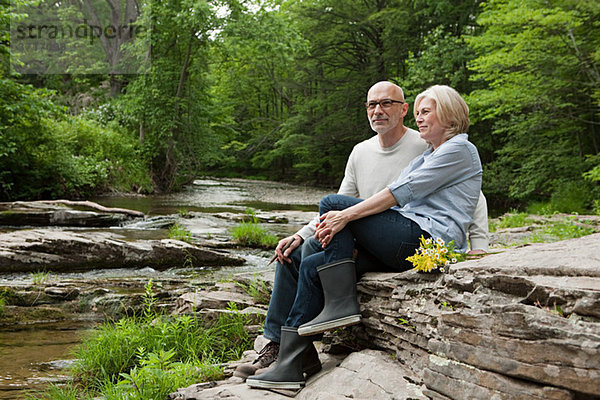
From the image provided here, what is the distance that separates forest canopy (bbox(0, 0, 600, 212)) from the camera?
38.5 ft

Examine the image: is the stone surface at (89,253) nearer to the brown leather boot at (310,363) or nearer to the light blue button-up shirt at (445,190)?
the brown leather boot at (310,363)

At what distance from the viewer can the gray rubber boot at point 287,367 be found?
270 centimetres

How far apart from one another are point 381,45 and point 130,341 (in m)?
24.7

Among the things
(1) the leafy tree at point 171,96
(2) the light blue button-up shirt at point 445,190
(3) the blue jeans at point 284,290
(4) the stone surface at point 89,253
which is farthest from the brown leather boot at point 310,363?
(1) the leafy tree at point 171,96

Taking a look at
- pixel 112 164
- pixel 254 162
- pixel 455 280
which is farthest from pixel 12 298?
pixel 254 162

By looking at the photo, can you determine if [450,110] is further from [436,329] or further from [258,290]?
[258,290]

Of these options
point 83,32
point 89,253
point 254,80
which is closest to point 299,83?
point 254,80

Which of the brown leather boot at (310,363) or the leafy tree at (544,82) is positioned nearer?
the brown leather boot at (310,363)

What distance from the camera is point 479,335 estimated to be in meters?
2.05

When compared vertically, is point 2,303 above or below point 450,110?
below

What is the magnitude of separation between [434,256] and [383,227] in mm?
329

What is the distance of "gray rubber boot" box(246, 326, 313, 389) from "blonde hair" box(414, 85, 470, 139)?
4.64ft

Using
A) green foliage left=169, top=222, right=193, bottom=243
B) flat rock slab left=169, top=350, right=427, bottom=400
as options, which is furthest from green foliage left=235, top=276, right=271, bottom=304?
green foliage left=169, top=222, right=193, bottom=243

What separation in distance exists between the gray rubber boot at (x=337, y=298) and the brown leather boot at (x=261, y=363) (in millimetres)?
371
